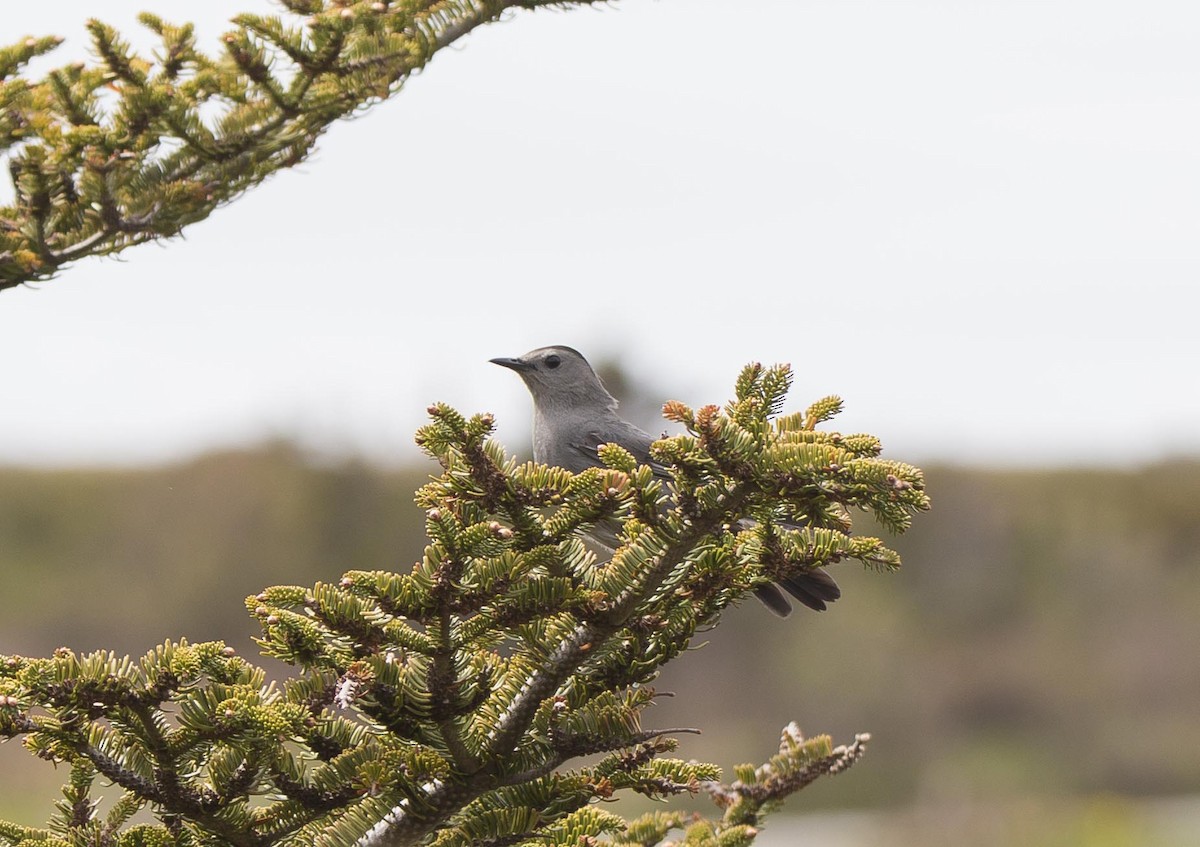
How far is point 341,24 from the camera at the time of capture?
279 cm

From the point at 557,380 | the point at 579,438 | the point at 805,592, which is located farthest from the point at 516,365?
the point at 805,592

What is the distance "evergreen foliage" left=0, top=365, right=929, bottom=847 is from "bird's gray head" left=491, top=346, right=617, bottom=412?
311 cm

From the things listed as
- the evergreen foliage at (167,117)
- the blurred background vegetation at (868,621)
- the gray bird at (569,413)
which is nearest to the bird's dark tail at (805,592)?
the gray bird at (569,413)

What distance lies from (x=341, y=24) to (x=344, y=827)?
1762 millimetres

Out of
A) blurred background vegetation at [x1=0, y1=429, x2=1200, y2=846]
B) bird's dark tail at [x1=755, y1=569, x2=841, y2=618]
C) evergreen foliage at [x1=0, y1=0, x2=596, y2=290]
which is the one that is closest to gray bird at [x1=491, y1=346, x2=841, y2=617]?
bird's dark tail at [x1=755, y1=569, x2=841, y2=618]

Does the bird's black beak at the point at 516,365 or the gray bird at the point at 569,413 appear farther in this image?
the bird's black beak at the point at 516,365

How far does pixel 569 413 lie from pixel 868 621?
16.6 metres

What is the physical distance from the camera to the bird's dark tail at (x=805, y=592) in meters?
3.73

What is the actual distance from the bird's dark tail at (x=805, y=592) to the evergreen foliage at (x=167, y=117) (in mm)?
1819

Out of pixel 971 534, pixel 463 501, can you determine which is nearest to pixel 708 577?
pixel 463 501

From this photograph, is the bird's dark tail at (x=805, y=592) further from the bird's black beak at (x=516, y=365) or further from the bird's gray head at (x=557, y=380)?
the bird's black beak at (x=516, y=365)

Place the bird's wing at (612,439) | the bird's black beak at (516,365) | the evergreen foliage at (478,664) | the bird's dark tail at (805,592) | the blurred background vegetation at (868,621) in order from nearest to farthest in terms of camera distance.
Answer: the evergreen foliage at (478,664), the bird's dark tail at (805,592), the bird's wing at (612,439), the bird's black beak at (516,365), the blurred background vegetation at (868,621)

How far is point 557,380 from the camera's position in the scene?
5855mm

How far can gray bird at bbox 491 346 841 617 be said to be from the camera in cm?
556
